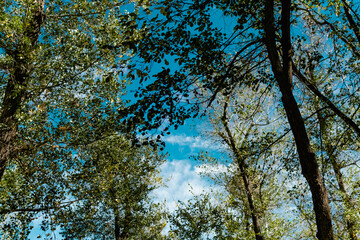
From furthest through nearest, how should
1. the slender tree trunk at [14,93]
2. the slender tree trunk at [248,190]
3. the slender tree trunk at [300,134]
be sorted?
1. the slender tree trunk at [248,190]
2. the slender tree trunk at [14,93]
3. the slender tree trunk at [300,134]

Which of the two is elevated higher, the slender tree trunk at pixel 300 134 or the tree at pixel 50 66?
the tree at pixel 50 66

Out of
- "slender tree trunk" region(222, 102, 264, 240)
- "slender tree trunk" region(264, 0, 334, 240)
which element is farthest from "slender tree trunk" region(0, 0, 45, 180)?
"slender tree trunk" region(222, 102, 264, 240)

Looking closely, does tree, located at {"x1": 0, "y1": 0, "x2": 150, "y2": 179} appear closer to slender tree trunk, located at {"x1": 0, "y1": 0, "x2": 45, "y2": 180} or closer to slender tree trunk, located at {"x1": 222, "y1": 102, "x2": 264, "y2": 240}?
slender tree trunk, located at {"x1": 0, "y1": 0, "x2": 45, "y2": 180}

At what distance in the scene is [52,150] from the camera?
1106cm

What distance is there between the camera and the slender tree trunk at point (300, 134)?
219 inches

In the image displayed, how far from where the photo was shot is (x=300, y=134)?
20.5ft

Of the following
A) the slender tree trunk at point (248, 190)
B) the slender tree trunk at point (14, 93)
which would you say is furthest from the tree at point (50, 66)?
the slender tree trunk at point (248, 190)

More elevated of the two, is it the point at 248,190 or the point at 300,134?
the point at 248,190

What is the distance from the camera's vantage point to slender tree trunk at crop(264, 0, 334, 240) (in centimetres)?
557

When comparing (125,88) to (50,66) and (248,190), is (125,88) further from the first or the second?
(248,190)

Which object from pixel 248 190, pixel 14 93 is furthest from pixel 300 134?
pixel 248 190

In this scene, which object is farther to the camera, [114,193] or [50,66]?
[114,193]

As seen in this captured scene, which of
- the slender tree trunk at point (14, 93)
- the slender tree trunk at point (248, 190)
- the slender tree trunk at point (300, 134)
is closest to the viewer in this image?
the slender tree trunk at point (300, 134)

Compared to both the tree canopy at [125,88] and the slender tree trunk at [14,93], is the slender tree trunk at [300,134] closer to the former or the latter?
the tree canopy at [125,88]
